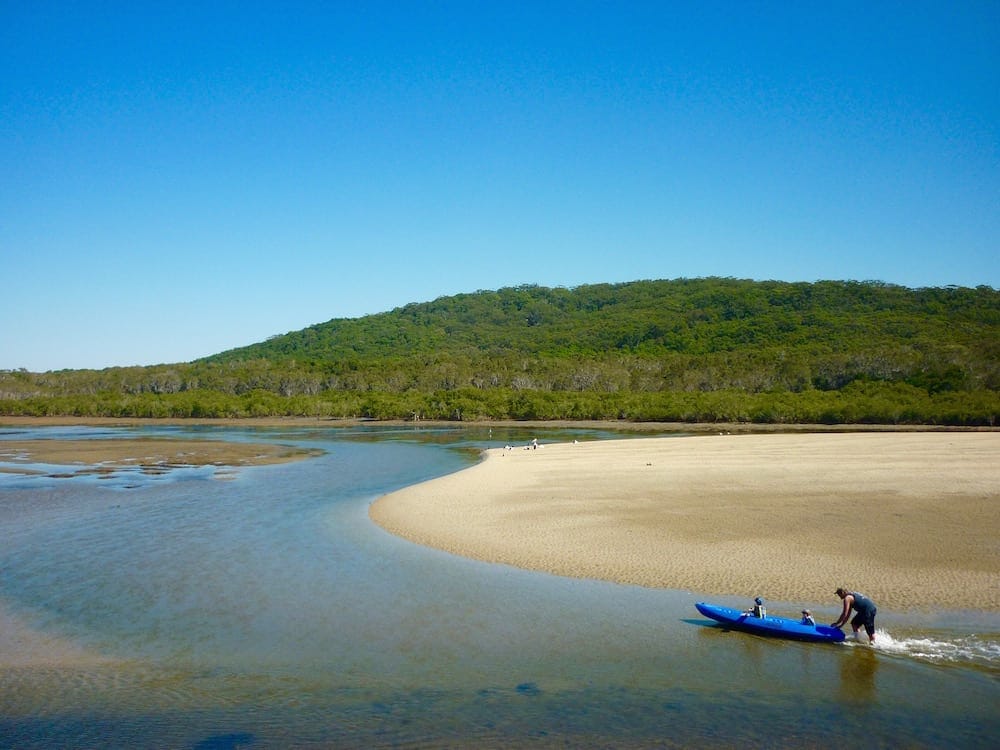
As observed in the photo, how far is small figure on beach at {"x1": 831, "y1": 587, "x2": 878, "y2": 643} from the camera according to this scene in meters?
13.0

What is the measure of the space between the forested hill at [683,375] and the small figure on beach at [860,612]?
80.1 m

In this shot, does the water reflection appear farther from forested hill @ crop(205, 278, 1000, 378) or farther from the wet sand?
forested hill @ crop(205, 278, 1000, 378)

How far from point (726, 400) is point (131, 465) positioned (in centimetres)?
7593

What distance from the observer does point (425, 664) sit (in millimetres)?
12938

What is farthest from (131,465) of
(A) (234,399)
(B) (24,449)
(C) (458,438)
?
(A) (234,399)

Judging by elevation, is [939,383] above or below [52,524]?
above

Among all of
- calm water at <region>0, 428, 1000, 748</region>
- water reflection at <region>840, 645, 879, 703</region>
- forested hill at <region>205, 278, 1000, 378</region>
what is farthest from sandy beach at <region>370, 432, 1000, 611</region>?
forested hill at <region>205, 278, 1000, 378</region>

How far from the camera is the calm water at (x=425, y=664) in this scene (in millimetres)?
10320

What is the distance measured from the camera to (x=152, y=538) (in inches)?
923

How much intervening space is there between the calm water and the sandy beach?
1.21 m

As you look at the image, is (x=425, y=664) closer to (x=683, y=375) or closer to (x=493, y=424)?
(x=493, y=424)

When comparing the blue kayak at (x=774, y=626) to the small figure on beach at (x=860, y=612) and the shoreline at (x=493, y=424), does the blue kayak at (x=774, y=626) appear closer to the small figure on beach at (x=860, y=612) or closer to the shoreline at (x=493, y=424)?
the small figure on beach at (x=860, y=612)

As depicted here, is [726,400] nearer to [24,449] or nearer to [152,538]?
[24,449]

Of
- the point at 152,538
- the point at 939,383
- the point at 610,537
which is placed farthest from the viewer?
the point at 939,383
